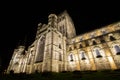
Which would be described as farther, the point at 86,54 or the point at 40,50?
the point at 40,50

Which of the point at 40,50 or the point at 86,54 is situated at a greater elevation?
the point at 40,50

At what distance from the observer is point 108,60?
21109 mm

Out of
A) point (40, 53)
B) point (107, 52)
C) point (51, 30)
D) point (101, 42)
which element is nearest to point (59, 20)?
point (51, 30)

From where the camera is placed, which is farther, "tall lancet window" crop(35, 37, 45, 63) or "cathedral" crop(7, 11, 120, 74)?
"tall lancet window" crop(35, 37, 45, 63)

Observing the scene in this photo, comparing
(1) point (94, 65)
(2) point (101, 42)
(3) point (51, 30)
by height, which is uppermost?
(3) point (51, 30)

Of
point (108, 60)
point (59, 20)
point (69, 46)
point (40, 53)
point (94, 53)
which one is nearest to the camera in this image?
point (108, 60)

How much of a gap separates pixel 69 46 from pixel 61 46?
172 inches

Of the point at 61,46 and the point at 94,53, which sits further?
the point at 61,46

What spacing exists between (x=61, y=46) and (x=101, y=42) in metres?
13.6

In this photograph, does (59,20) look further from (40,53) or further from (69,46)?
(40,53)

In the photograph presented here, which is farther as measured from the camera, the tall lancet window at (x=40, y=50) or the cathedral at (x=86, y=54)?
the tall lancet window at (x=40, y=50)

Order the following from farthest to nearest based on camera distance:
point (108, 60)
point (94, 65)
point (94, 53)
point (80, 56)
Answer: point (80, 56) < point (94, 53) < point (94, 65) < point (108, 60)

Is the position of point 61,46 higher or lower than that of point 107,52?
higher

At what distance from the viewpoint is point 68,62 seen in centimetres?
2834
